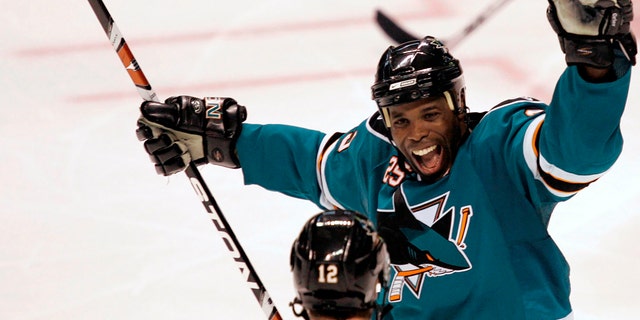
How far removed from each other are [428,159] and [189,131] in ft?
3.27

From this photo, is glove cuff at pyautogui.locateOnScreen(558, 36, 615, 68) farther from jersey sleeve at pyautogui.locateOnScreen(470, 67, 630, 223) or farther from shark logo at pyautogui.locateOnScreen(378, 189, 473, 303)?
shark logo at pyautogui.locateOnScreen(378, 189, 473, 303)

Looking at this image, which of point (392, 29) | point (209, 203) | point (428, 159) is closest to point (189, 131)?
point (209, 203)

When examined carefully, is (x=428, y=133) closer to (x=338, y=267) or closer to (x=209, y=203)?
(x=209, y=203)

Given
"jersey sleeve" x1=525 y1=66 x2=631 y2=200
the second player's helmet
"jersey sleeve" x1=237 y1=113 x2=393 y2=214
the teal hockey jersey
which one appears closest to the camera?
"jersey sleeve" x1=525 y1=66 x2=631 y2=200

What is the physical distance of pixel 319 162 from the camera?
3.85 meters

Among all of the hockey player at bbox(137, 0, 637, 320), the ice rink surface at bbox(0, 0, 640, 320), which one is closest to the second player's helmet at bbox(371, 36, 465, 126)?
the hockey player at bbox(137, 0, 637, 320)

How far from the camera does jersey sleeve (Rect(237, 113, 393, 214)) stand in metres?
3.59

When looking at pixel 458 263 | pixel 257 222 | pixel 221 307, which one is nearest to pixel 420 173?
pixel 458 263

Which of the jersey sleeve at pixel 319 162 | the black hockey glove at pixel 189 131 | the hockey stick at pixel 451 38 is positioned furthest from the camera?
the hockey stick at pixel 451 38

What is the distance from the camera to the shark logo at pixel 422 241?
3270 mm

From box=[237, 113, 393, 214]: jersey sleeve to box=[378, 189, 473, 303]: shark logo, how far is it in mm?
148

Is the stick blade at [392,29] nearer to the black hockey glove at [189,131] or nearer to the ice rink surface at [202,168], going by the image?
the ice rink surface at [202,168]

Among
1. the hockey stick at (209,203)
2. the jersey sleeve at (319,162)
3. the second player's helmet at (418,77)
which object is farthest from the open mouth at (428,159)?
the hockey stick at (209,203)

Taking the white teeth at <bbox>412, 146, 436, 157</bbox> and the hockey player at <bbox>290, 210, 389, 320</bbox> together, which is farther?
the white teeth at <bbox>412, 146, 436, 157</bbox>
